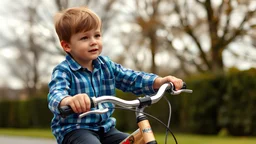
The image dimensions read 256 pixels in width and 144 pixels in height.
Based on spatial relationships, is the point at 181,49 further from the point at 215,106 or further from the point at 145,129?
the point at 145,129

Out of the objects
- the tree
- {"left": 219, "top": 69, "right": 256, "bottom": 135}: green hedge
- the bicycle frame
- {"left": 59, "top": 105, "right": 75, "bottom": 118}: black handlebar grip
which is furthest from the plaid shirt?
the tree

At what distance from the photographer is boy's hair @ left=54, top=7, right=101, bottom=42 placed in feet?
8.45

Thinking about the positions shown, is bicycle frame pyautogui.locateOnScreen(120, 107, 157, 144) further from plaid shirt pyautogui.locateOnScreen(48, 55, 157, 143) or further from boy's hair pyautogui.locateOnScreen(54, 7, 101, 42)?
boy's hair pyautogui.locateOnScreen(54, 7, 101, 42)

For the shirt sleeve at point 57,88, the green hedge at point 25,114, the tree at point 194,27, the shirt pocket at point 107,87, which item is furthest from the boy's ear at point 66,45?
the green hedge at point 25,114

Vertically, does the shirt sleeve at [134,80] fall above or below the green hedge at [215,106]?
above

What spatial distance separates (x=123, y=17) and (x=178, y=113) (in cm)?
794

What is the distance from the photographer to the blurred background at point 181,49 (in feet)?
46.0

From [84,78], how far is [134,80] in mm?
360

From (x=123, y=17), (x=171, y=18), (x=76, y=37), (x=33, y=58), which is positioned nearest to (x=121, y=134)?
(x=76, y=37)

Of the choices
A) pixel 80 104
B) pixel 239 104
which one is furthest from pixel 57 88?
pixel 239 104

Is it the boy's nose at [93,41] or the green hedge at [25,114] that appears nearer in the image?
the boy's nose at [93,41]

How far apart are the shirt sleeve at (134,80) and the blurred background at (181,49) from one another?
33.7ft

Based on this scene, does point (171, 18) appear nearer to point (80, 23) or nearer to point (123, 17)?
point (123, 17)

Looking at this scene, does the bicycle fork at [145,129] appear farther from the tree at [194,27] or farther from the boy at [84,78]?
the tree at [194,27]
